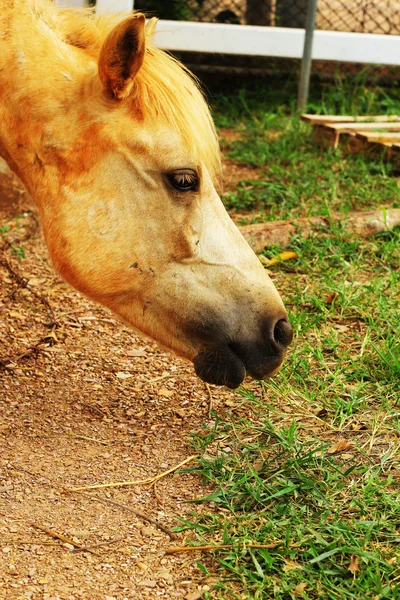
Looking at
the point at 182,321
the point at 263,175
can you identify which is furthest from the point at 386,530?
the point at 263,175

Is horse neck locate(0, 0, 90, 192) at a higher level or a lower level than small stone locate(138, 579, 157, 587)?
higher

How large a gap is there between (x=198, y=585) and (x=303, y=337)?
1639 mm

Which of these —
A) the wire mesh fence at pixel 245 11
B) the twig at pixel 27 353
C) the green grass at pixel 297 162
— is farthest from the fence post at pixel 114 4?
the wire mesh fence at pixel 245 11

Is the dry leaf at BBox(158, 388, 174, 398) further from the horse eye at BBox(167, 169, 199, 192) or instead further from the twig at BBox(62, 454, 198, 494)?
the horse eye at BBox(167, 169, 199, 192)

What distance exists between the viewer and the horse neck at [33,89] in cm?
262

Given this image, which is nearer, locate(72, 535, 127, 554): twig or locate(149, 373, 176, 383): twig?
locate(72, 535, 127, 554): twig

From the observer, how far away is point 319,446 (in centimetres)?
288

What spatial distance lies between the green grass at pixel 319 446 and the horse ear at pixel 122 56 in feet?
4.17

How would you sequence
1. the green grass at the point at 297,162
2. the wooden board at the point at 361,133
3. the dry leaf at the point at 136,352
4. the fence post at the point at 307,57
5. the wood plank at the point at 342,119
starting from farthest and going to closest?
1. the fence post at the point at 307,57
2. the wood plank at the point at 342,119
3. the wooden board at the point at 361,133
4. the green grass at the point at 297,162
5. the dry leaf at the point at 136,352

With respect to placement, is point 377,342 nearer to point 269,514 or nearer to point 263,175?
point 269,514

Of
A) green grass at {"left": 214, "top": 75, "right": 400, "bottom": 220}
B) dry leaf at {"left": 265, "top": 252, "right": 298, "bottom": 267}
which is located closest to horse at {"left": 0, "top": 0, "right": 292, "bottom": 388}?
dry leaf at {"left": 265, "top": 252, "right": 298, "bottom": 267}

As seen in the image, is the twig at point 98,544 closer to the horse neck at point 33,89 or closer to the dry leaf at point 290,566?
the dry leaf at point 290,566

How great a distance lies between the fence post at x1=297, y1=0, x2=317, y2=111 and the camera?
22.1 feet

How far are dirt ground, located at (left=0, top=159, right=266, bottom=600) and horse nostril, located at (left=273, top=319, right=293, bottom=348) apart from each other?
0.56m
